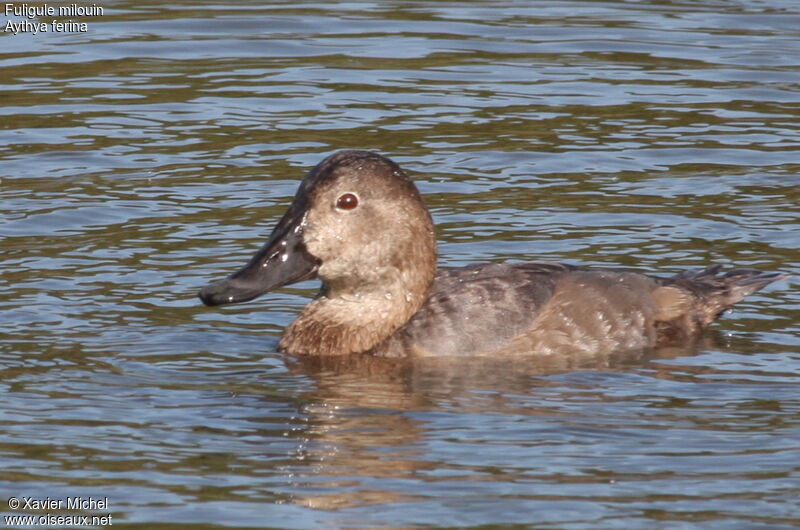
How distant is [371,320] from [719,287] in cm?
205

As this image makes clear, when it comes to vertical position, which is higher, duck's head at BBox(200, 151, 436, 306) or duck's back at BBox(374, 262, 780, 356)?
duck's head at BBox(200, 151, 436, 306)

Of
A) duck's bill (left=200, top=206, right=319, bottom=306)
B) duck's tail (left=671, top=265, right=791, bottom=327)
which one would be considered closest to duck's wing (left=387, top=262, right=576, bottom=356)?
duck's bill (left=200, top=206, right=319, bottom=306)

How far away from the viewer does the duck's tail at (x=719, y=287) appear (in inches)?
393

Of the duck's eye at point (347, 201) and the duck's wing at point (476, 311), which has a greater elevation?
the duck's eye at point (347, 201)

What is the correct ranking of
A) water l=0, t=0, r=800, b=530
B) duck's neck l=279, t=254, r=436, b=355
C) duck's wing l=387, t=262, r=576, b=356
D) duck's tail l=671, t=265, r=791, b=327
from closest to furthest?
→ water l=0, t=0, r=800, b=530, duck's wing l=387, t=262, r=576, b=356, duck's neck l=279, t=254, r=436, b=355, duck's tail l=671, t=265, r=791, b=327

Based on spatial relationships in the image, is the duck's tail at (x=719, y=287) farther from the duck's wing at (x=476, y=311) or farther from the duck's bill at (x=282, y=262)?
the duck's bill at (x=282, y=262)

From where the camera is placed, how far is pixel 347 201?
9.51 meters

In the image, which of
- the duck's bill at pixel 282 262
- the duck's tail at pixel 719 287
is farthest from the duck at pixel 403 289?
the duck's tail at pixel 719 287

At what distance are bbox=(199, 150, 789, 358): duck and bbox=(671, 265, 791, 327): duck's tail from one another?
164 millimetres

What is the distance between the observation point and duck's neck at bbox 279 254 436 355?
961 cm

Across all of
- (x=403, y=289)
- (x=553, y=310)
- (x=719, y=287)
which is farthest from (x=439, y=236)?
(x=719, y=287)

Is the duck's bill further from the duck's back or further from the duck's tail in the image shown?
the duck's tail

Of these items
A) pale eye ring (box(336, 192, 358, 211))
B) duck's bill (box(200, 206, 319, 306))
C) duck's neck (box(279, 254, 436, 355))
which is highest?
pale eye ring (box(336, 192, 358, 211))

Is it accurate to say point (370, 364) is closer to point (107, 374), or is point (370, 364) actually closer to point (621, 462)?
point (107, 374)
